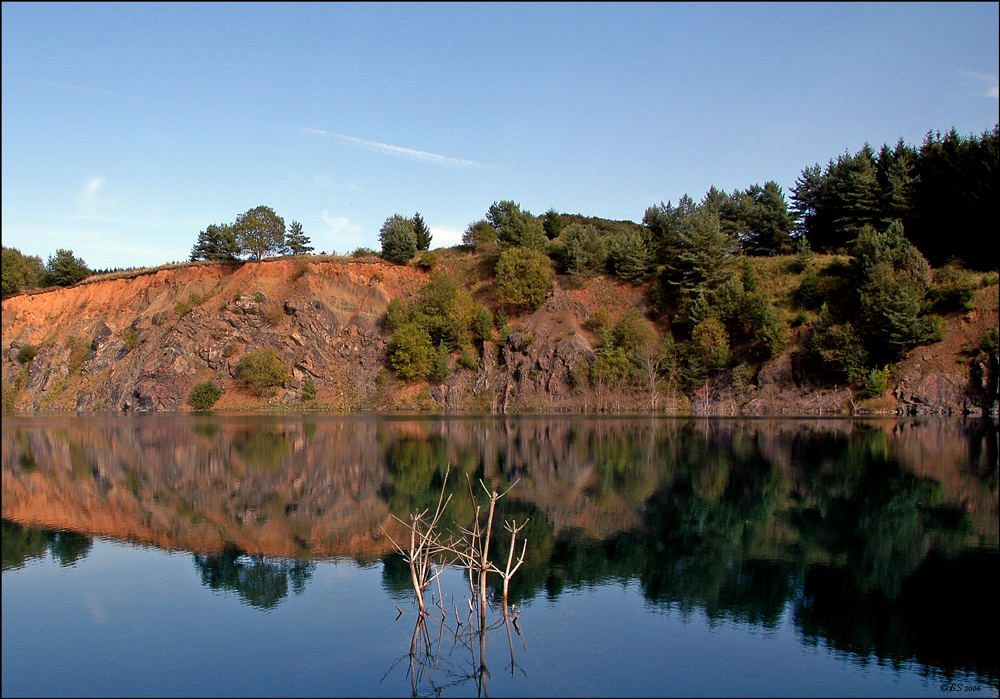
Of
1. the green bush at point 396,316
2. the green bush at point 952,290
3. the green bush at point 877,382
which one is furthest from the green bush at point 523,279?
the green bush at point 952,290

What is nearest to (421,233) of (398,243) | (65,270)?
(398,243)

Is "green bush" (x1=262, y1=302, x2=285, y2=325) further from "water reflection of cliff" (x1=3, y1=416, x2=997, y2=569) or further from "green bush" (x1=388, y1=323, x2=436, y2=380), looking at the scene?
"water reflection of cliff" (x1=3, y1=416, x2=997, y2=569)

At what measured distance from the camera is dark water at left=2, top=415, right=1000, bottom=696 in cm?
898

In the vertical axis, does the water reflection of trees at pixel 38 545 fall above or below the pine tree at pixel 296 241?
below

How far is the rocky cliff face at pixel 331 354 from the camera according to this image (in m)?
53.6

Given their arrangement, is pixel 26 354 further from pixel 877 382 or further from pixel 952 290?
pixel 952 290

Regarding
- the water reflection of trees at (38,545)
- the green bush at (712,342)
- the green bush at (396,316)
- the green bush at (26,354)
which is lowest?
the water reflection of trees at (38,545)

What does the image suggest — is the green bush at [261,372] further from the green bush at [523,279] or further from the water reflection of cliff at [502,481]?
the water reflection of cliff at [502,481]

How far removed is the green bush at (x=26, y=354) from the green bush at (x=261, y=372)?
933 inches

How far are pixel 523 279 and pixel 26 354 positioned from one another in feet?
154

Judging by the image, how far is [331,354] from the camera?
65.5 metres

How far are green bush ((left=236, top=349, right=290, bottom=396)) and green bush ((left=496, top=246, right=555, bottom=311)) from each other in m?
19.2

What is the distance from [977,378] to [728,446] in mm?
27144

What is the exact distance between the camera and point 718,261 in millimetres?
60375
